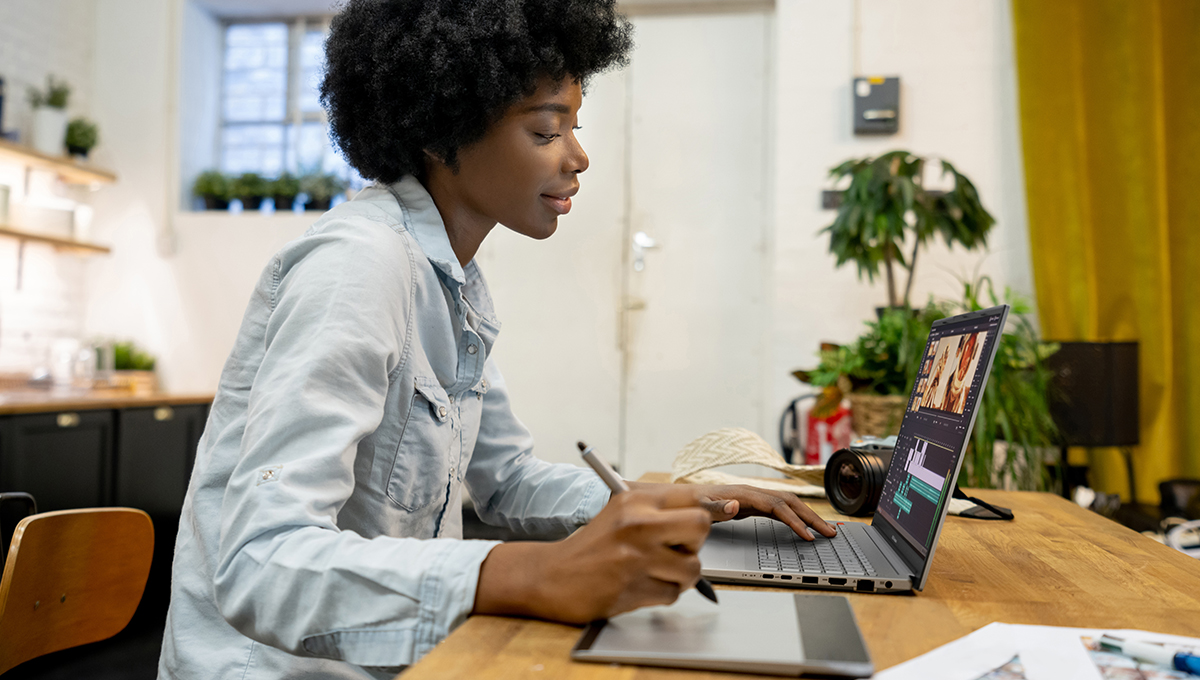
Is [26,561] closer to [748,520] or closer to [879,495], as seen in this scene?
[748,520]

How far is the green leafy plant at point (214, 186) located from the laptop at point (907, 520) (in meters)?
4.31

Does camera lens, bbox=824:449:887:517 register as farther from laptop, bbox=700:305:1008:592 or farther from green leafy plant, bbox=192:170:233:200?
green leafy plant, bbox=192:170:233:200

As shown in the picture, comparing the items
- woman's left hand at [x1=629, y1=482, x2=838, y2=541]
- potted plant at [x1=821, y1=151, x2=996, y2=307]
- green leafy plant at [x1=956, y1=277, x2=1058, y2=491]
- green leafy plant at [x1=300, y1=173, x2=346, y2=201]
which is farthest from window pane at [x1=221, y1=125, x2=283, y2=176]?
woman's left hand at [x1=629, y1=482, x2=838, y2=541]

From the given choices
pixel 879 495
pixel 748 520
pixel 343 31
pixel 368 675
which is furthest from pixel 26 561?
pixel 879 495

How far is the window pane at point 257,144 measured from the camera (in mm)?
4824

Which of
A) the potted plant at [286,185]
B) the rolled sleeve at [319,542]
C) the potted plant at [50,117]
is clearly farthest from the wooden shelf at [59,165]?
the rolled sleeve at [319,542]

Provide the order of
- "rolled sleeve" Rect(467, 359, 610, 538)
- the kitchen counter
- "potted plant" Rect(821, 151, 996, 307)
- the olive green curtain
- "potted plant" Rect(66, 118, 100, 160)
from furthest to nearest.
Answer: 1. "potted plant" Rect(66, 118, 100, 160)
2. the olive green curtain
3. the kitchen counter
4. "potted plant" Rect(821, 151, 996, 307)
5. "rolled sleeve" Rect(467, 359, 610, 538)

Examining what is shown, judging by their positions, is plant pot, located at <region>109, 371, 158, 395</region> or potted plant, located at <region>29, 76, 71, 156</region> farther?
plant pot, located at <region>109, 371, 158, 395</region>

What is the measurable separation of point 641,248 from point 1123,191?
217 cm

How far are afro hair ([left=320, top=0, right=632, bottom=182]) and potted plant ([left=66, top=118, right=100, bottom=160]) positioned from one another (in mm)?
3909

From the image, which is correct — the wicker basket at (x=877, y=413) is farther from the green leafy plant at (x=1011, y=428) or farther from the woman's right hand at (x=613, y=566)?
the woman's right hand at (x=613, y=566)

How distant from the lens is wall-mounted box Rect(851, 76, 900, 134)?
3623 millimetres

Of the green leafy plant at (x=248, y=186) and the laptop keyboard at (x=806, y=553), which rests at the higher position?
the green leafy plant at (x=248, y=186)

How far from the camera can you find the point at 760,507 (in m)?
0.90
